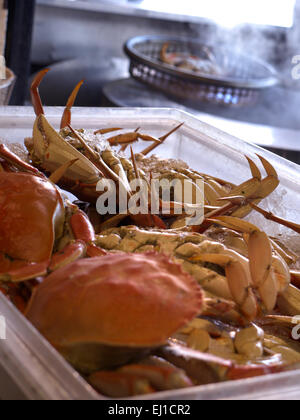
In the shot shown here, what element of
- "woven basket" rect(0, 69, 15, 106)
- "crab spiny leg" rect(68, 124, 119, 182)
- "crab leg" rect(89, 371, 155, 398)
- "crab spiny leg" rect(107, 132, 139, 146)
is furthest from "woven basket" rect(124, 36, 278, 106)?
→ "crab leg" rect(89, 371, 155, 398)

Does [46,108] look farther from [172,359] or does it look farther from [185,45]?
[185,45]

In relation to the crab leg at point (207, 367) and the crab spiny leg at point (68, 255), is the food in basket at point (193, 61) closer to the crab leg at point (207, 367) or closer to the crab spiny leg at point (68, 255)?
the crab spiny leg at point (68, 255)

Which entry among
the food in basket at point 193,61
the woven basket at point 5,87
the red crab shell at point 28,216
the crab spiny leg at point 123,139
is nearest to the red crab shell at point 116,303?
the red crab shell at point 28,216

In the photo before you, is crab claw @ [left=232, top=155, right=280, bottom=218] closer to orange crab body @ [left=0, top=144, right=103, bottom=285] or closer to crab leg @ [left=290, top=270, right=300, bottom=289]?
crab leg @ [left=290, top=270, right=300, bottom=289]

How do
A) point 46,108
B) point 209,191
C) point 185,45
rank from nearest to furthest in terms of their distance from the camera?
point 209,191, point 46,108, point 185,45

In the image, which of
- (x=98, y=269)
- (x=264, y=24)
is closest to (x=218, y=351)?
(x=98, y=269)
